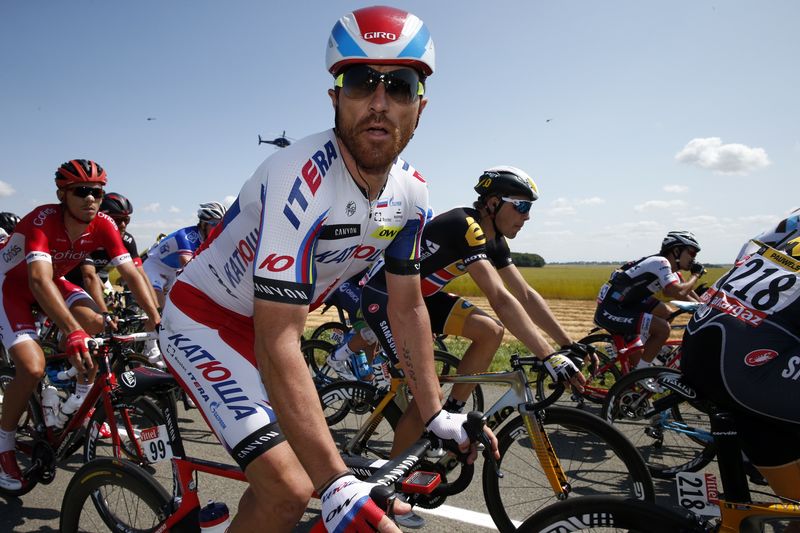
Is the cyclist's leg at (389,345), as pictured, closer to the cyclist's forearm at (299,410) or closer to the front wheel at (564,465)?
the front wheel at (564,465)

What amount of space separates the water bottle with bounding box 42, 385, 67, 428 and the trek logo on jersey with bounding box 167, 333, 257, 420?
2.28 m

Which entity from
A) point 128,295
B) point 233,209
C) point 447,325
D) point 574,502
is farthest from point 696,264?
point 128,295

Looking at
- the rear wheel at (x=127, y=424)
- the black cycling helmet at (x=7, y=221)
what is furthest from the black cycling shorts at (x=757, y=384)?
the black cycling helmet at (x=7, y=221)

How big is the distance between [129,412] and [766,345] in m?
Result: 3.63

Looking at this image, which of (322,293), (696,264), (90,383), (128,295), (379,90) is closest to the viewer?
(379,90)

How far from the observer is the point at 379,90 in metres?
1.98

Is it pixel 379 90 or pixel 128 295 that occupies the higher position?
pixel 379 90

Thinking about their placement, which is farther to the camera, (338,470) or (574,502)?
(574,502)

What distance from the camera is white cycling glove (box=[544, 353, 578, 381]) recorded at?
2821 millimetres

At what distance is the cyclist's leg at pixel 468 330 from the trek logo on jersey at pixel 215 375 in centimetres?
203

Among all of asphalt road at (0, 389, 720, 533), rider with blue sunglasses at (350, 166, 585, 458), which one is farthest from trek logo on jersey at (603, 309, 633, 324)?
rider with blue sunglasses at (350, 166, 585, 458)

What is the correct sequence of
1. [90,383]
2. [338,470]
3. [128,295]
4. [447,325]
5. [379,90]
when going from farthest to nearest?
[128,295] → [447,325] → [90,383] → [379,90] → [338,470]

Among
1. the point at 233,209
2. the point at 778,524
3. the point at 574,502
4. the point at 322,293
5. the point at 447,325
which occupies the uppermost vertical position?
the point at 233,209

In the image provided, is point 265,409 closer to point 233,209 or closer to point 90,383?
point 233,209
